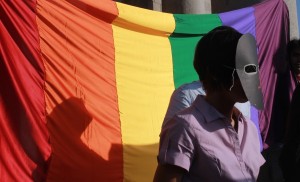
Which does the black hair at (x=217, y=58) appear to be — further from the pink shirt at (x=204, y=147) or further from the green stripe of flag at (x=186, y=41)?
the green stripe of flag at (x=186, y=41)

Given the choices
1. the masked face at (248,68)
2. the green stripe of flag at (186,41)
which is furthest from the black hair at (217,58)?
the green stripe of flag at (186,41)

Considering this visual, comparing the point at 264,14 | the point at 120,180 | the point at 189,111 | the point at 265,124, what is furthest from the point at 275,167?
the point at 189,111

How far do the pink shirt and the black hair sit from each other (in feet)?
0.33

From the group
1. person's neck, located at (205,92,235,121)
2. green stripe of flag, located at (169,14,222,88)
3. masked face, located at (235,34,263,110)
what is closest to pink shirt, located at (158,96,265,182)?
person's neck, located at (205,92,235,121)

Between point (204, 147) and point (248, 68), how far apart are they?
13.5 inches

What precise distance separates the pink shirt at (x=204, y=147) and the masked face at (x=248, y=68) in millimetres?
136

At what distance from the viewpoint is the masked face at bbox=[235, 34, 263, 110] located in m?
1.70

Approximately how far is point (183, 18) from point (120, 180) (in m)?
1.67

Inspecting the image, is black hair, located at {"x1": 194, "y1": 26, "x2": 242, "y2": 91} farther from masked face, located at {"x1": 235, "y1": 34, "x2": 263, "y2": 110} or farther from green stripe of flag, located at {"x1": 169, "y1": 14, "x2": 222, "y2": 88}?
→ green stripe of flag, located at {"x1": 169, "y1": 14, "x2": 222, "y2": 88}

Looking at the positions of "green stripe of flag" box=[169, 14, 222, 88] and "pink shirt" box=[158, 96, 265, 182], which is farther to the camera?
"green stripe of flag" box=[169, 14, 222, 88]

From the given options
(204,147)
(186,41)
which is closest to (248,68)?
(204,147)

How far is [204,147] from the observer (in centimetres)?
164

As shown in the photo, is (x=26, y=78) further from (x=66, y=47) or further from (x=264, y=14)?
(x=264, y=14)

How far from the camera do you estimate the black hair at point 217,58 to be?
1691 mm
